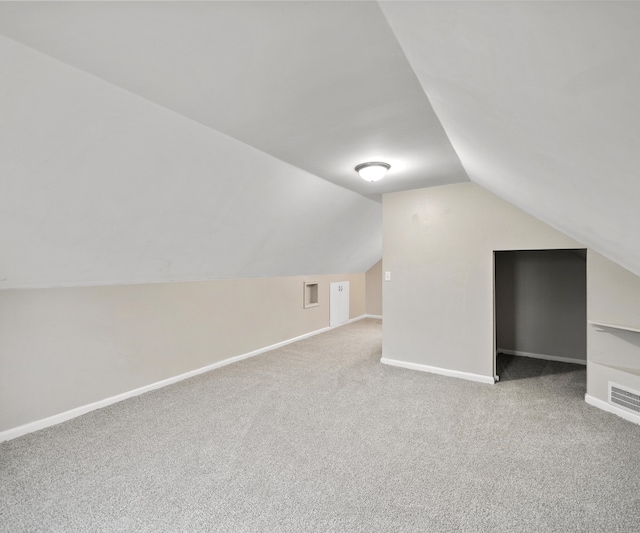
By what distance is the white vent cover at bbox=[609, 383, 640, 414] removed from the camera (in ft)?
8.67

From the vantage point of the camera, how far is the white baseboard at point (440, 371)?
356cm

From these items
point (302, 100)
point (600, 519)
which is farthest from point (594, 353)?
point (302, 100)

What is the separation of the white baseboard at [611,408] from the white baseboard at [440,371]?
81cm

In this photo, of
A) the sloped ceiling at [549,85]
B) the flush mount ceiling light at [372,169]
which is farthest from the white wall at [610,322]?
the flush mount ceiling light at [372,169]

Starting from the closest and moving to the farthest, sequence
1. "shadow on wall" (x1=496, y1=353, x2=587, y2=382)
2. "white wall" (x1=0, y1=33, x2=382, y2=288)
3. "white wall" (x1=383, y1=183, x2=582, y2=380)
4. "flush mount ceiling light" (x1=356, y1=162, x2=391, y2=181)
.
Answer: "white wall" (x1=0, y1=33, x2=382, y2=288) → "flush mount ceiling light" (x1=356, y1=162, x2=391, y2=181) → "white wall" (x1=383, y1=183, x2=582, y2=380) → "shadow on wall" (x1=496, y1=353, x2=587, y2=382)

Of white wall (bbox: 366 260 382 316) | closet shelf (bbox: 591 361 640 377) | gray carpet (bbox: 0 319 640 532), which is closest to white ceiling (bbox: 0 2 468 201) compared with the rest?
gray carpet (bbox: 0 319 640 532)

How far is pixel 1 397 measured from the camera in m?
2.39

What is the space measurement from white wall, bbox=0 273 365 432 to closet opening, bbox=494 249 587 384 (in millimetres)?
3302

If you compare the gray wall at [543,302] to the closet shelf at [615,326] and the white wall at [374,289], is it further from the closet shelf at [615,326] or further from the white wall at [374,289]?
the white wall at [374,289]

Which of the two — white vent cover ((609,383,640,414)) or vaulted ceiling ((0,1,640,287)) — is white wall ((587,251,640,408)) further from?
vaulted ceiling ((0,1,640,287))

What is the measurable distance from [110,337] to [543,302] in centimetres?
512

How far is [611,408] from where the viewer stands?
280 centimetres

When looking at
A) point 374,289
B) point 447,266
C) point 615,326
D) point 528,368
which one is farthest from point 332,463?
point 374,289

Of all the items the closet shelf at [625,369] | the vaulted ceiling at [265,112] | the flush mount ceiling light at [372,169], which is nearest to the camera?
the vaulted ceiling at [265,112]
